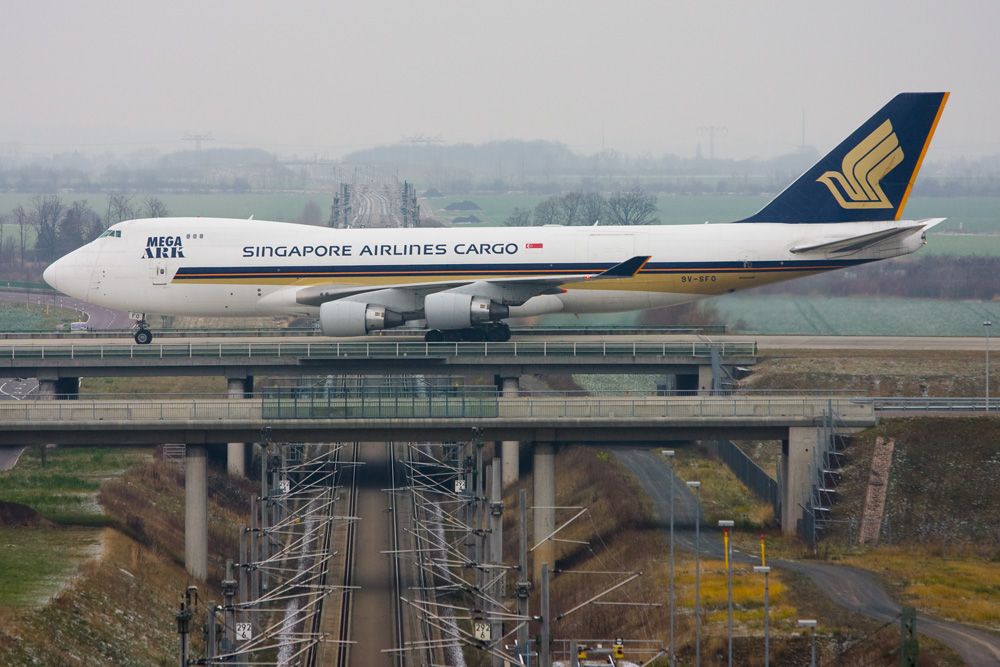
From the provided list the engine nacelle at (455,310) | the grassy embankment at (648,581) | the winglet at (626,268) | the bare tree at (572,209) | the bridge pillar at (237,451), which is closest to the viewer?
the grassy embankment at (648,581)

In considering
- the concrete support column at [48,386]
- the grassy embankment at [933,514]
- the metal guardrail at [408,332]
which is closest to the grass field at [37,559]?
the concrete support column at [48,386]

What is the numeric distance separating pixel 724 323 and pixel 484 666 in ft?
166

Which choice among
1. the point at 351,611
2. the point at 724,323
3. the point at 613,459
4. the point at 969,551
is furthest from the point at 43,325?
the point at 969,551

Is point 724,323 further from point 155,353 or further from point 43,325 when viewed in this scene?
point 43,325

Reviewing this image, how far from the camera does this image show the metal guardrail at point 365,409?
5994 cm

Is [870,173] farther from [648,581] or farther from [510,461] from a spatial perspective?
[648,581]

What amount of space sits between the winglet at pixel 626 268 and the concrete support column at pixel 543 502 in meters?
14.2

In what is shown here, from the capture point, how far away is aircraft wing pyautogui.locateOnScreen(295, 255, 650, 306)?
Answer: 73.2 m

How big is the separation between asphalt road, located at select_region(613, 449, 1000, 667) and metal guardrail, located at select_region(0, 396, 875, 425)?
444 cm

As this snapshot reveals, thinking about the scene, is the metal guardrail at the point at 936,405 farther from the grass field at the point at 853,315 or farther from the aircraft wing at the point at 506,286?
the grass field at the point at 853,315

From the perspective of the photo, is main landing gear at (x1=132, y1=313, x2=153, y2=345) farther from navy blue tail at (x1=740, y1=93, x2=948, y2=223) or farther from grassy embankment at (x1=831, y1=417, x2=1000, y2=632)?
grassy embankment at (x1=831, y1=417, x2=1000, y2=632)

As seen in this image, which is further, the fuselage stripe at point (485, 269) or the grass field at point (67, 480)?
the fuselage stripe at point (485, 269)

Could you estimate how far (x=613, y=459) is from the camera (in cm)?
7388

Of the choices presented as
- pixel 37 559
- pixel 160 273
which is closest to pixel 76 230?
pixel 160 273
